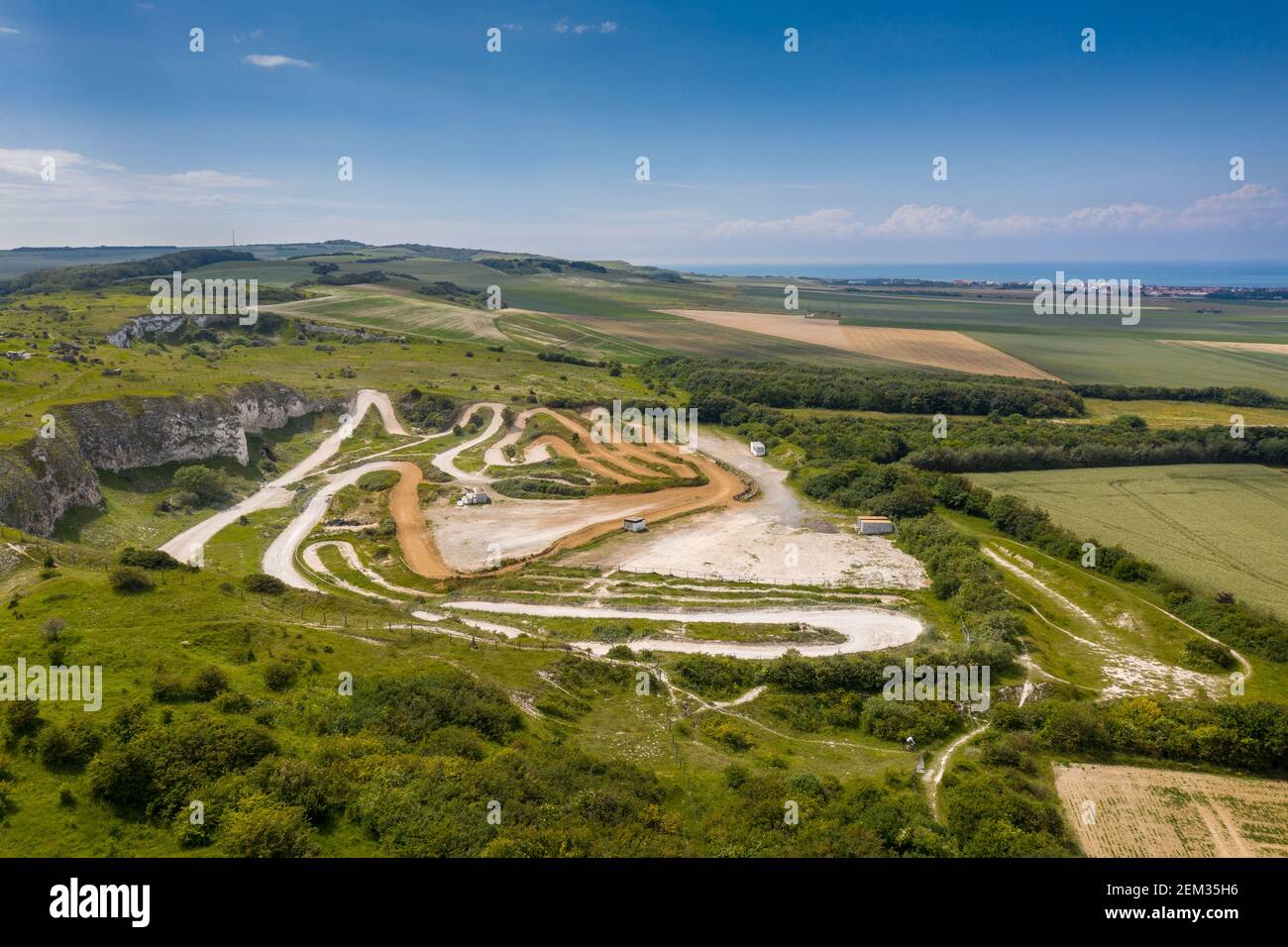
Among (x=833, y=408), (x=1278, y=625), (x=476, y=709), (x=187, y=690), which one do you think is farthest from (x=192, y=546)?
(x=833, y=408)

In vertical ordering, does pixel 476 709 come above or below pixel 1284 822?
above

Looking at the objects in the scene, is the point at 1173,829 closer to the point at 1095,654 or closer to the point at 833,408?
the point at 1095,654

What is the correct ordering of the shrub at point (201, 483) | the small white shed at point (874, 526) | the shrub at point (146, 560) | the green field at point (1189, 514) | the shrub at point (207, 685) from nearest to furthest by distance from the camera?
the shrub at point (207, 685) < the shrub at point (146, 560) < the green field at point (1189, 514) < the small white shed at point (874, 526) < the shrub at point (201, 483)

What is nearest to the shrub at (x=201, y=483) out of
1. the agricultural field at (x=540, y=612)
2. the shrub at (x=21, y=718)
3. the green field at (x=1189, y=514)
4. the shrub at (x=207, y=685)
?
the agricultural field at (x=540, y=612)

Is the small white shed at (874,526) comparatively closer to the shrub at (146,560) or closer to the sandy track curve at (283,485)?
the shrub at (146,560)

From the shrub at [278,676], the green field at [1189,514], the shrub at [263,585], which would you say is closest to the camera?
the shrub at [278,676]

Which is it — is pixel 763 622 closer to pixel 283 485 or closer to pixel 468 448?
pixel 468 448
